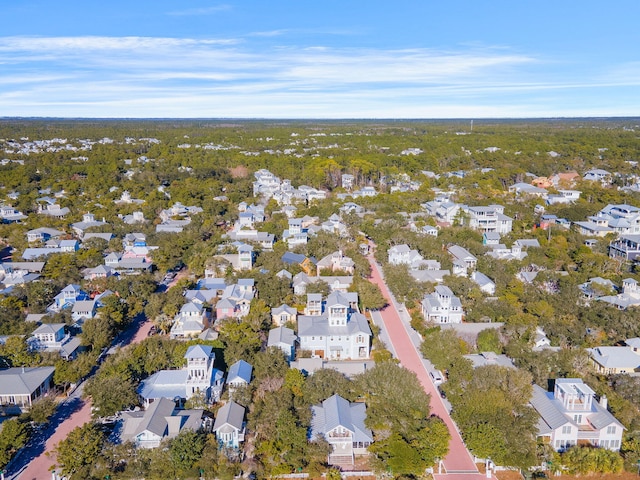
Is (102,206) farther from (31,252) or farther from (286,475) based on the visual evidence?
(286,475)

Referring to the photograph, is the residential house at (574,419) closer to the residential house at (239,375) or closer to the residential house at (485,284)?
the residential house at (239,375)

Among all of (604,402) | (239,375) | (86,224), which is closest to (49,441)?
(239,375)

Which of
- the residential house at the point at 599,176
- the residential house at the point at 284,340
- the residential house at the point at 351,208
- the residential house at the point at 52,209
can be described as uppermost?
the residential house at the point at 599,176

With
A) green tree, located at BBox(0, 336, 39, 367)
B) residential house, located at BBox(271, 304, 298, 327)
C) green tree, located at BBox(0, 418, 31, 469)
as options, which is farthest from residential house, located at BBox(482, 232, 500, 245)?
green tree, located at BBox(0, 418, 31, 469)

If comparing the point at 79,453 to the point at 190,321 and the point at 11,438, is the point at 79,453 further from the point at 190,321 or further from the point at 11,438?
the point at 190,321

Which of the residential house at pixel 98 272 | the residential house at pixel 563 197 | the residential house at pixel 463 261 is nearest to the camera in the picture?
the residential house at pixel 98 272

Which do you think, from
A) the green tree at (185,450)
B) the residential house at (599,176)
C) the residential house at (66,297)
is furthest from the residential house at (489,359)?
the residential house at (599,176)

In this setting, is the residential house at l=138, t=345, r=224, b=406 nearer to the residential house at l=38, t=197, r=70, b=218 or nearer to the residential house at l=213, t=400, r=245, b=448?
the residential house at l=213, t=400, r=245, b=448
